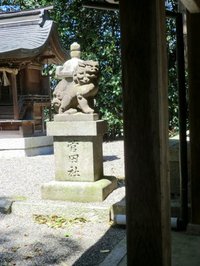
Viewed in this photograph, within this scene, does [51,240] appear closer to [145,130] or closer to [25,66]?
[145,130]

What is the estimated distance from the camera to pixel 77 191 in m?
5.50

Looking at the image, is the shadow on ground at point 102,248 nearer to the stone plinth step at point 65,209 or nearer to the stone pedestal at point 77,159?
the stone plinth step at point 65,209

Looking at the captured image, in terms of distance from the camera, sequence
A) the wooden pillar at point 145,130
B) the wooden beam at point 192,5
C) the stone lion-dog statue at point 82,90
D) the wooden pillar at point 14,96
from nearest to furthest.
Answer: the wooden pillar at point 145,130 → the wooden beam at point 192,5 → the stone lion-dog statue at point 82,90 → the wooden pillar at point 14,96

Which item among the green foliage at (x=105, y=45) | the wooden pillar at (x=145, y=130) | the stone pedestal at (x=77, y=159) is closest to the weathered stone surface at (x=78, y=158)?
the stone pedestal at (x=77, y=159)

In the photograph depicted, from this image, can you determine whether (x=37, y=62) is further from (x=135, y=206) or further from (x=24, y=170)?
(x=135, y=206)

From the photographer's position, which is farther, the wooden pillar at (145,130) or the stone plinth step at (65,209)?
the stone plinth step at (65,209)

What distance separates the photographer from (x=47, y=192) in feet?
18.6

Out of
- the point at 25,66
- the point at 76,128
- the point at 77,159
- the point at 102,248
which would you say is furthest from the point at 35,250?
the point at 25,66

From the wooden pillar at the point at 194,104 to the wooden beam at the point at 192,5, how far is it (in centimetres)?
7

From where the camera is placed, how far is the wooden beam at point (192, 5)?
10.3 ft

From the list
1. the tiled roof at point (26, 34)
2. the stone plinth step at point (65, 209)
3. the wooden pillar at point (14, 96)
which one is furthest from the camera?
the wooden pillar at point (14, 96)

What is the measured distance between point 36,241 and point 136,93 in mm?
2965

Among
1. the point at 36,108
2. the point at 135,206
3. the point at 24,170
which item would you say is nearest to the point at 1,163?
the point at 24,170

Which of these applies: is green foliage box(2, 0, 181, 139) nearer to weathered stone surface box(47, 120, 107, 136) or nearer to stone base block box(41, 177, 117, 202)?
weathered stone surface box(47, 120, 107, 136)
